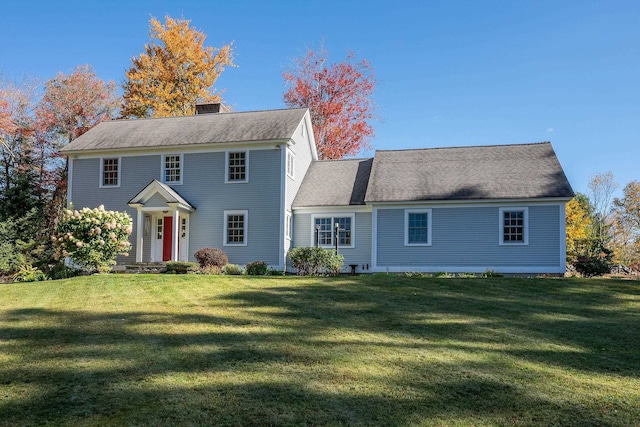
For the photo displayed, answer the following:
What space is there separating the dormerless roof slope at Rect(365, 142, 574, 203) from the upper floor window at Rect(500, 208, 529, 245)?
0.60 meters

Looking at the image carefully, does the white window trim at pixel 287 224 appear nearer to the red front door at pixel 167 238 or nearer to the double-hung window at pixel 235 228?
the double-hung window at pixel 235 228

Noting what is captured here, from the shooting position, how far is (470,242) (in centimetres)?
1975

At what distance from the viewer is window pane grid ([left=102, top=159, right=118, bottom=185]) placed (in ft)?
74.9

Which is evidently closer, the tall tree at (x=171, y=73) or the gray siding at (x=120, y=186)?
the gray siding at (x=120, y=186)

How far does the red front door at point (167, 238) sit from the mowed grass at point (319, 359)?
Answer: 1007 cm

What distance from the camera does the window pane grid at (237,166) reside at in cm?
2144

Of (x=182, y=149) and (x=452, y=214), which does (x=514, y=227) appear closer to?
(x=452, y=214)

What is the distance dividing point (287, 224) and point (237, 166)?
3086mm

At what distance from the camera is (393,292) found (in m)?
11.9

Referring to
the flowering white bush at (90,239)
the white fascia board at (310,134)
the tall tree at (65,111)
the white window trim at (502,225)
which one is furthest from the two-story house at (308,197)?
the tall tree at (65,111)

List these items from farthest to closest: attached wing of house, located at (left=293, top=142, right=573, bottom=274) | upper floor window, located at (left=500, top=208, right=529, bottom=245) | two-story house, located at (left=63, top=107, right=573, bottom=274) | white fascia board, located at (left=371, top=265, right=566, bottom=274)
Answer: two-story house, located at (left=63, top=107, right=573, bottom=274) < upper floor window, located at (left=500, top=208, right=529, bottom=245) < attached wing of house, located at (left=293, top=142, right=573, bottom=274) < white fascia board, located at (left=371, top=265, right=566, bottom=274)

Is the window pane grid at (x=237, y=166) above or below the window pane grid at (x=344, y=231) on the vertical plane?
above

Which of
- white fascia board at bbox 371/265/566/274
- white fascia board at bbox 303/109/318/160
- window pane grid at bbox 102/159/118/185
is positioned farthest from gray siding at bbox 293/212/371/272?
window pane grid at bbox 102/159/118/185

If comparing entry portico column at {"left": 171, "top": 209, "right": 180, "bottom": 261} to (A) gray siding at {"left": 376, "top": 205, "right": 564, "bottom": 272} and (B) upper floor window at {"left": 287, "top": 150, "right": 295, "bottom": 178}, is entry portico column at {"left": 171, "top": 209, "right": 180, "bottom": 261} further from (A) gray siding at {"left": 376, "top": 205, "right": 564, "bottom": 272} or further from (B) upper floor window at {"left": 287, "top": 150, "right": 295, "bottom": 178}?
(A) gray siding at {"left": 376, "top": 205, "right": 564, "bottom": 272}
